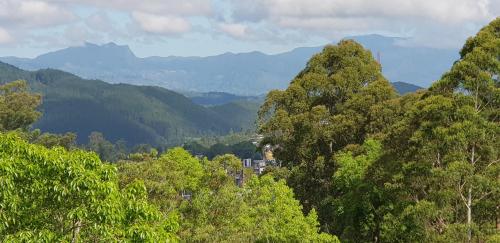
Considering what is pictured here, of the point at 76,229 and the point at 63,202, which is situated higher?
the point at 63,202

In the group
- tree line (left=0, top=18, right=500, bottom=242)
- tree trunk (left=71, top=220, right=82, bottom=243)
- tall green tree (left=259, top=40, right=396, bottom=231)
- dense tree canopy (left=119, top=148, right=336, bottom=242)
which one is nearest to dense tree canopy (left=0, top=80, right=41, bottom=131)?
tree line (left=0, top=18, right=500, bottom=242)

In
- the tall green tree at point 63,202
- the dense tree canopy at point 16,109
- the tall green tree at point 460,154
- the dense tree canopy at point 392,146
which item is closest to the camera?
the tall green tree at point 63,202

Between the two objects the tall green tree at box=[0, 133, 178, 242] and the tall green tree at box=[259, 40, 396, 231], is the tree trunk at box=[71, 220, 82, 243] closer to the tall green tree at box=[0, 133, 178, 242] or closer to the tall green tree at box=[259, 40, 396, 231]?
the tall green tree at box=[0, 133, 178, 242]

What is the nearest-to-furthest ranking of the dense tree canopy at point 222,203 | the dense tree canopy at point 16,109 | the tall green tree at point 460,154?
the tall green tree at point 460,154, the dense tree canopy at point 222,203, the dense tree canopy at point 16,109

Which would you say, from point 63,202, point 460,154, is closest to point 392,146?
point 460,154

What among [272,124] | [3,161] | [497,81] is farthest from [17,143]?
[272,124]

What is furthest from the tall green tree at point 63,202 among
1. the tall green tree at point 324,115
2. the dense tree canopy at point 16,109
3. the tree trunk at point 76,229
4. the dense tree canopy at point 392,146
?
the dense tree canopy at point 16,109

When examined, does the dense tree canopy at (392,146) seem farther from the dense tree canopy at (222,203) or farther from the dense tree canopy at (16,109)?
the dense tree canopy at (16,109)

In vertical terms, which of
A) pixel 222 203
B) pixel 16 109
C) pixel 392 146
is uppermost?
pixel 392 146

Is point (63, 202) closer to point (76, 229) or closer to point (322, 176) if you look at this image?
point (76, 229)

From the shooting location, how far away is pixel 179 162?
28938mm

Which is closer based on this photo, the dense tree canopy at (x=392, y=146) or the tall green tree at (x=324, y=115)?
the dense tree canopy at (x=392, y=146)

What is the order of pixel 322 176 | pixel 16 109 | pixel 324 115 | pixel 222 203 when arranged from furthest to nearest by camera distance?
pixel 16 109 < pixel 322 176 < pixel 324 115 < pixel 222 203

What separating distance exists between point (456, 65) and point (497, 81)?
1.48 metres
